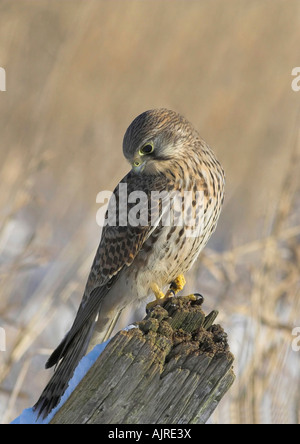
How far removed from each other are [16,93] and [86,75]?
0.78 meters

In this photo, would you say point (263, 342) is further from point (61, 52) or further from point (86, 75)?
point (86, 75)

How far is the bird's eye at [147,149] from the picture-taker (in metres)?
3.18

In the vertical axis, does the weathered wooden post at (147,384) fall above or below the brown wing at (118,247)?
below

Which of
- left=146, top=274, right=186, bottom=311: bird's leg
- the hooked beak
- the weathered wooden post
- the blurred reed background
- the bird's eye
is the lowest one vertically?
the weathered wooden post

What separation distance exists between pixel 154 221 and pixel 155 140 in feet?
1.23

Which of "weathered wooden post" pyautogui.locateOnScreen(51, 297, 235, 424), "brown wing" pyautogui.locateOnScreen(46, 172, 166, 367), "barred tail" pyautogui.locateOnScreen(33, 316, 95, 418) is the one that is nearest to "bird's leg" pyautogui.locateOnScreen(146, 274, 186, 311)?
"brown wing" pyautogui.locateOnScreen(46, 172, 166, 367)

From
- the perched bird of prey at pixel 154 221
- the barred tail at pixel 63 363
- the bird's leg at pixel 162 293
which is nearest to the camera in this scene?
the barred tail at pixel 63 363

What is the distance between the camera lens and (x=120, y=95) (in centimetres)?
667

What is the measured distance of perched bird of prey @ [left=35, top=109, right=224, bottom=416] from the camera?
3.21 m

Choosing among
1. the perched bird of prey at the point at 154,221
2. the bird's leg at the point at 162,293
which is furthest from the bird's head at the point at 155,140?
the bird's leg at the point at 162,293

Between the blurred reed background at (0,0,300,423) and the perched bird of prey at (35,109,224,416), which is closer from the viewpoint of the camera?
the perched bird of prey at (35,109,224,416)

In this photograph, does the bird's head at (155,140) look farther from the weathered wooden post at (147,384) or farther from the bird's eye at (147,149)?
the weathered wooden post at (147,384)

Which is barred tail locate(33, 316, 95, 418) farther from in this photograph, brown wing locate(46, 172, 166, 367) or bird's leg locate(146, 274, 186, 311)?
bird's leg locate(146, 274, 186, 311)

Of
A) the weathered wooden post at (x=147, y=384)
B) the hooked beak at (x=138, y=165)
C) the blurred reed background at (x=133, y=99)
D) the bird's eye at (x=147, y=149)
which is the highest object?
the blurred reed background at (x=133, y=99)
